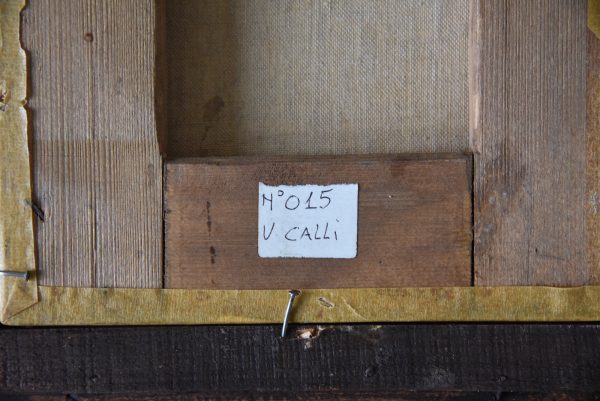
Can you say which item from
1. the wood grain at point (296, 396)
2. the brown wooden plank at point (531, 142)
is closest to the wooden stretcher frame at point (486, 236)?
the brown wooden plank at point (531, 142)

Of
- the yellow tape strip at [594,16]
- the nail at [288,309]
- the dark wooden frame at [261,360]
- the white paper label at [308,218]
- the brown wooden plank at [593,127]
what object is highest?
the yellow tape strip at [594,16]

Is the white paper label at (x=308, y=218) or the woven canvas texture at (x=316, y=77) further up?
the woven canvas texture at (x=316, y=77)

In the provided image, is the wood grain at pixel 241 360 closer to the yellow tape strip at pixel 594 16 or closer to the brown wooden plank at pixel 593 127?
the brown wooden plank at pixel 593 127

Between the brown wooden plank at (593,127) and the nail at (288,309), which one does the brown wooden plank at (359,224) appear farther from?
the brown wooden plank at (593,127)

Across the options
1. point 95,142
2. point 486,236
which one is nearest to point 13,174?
point 95,142

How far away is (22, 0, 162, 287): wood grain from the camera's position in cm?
74

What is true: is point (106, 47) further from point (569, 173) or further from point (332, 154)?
point (569, 173)

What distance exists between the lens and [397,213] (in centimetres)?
74

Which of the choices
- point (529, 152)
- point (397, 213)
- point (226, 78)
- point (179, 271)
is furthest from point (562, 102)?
point (179, 271)

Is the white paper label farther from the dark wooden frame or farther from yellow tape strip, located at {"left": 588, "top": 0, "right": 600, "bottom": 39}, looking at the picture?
yellow tape strip, located at {"left": 588, "top": 0, "right": 600, "bottom": 39}

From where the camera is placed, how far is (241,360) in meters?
0.76

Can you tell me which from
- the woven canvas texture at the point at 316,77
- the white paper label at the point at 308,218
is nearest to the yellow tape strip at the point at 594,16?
the woven canvas texture at the point at 316,77

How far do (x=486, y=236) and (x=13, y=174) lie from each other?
65cm

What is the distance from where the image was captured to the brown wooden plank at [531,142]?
0.73m
